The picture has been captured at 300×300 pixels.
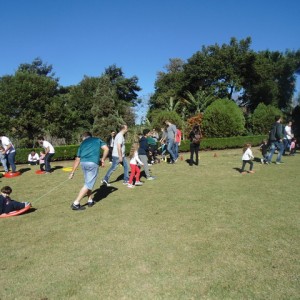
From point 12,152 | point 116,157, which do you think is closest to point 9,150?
point 12,152

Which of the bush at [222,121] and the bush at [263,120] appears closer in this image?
the bush at [222,121]

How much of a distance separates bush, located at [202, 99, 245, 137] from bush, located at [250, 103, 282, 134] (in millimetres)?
4960

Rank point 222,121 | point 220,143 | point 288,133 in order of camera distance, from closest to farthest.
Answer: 1. point 288,133
2. point 220,143
3. point 222,121

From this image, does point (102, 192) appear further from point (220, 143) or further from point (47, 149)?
point (220, 143)

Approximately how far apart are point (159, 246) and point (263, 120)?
28.0 meters

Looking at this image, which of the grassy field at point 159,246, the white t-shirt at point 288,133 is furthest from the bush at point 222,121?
the grassy field at point 159,246

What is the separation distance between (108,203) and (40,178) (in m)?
5.49

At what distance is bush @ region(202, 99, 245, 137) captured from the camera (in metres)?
25.5

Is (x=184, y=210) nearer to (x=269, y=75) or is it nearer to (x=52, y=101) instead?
(x=52, y=101)

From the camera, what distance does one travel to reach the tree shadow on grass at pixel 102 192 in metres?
8.41

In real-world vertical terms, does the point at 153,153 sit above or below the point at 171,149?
below

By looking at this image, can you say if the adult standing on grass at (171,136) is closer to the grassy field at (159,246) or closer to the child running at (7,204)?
the grassy field at (159,246)

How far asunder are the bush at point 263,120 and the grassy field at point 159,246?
2270 centimetres

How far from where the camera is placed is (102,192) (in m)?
9.13
